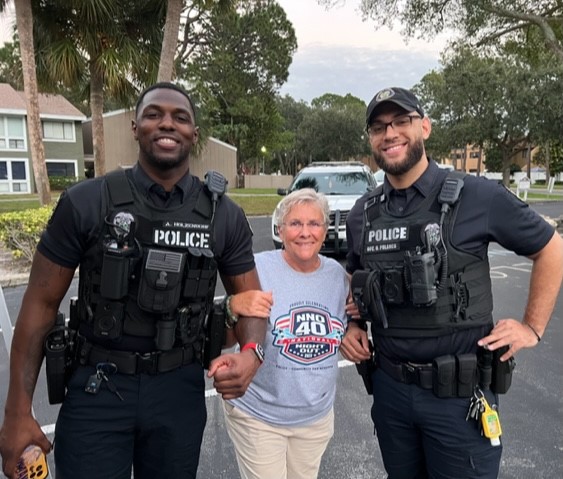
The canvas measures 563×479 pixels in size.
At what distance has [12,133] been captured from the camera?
27.1 metres

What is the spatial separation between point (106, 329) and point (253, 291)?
0.57 m

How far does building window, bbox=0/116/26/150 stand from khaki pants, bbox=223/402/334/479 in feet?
99.8

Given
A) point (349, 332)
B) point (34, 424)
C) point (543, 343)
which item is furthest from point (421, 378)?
point (543, 343)

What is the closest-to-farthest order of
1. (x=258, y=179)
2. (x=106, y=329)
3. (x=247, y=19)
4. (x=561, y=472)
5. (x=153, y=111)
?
(x=106, y=329)
(x=153, y=111)
(x=561, y=472)
(x=247, y=19)
(x=258, y=179)

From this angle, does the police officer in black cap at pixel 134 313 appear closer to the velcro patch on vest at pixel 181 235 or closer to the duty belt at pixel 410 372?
the velcro patch on vest at pixel 181 235

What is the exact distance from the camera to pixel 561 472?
257cm

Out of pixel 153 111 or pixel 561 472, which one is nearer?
pixel 153 111

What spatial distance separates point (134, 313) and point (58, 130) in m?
31.1

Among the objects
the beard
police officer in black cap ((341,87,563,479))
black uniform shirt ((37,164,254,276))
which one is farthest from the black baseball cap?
black uniform shirt ((37,164,254,276))

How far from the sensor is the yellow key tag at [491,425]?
1716mm

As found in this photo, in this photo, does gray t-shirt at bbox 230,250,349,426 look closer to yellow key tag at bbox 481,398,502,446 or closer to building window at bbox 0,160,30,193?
yellow key tag at bbox 481,398,502,446

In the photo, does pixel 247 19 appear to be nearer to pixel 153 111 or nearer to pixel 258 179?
pixel 258 179

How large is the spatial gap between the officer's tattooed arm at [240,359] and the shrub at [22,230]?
22.4 ft

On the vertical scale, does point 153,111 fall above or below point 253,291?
above
